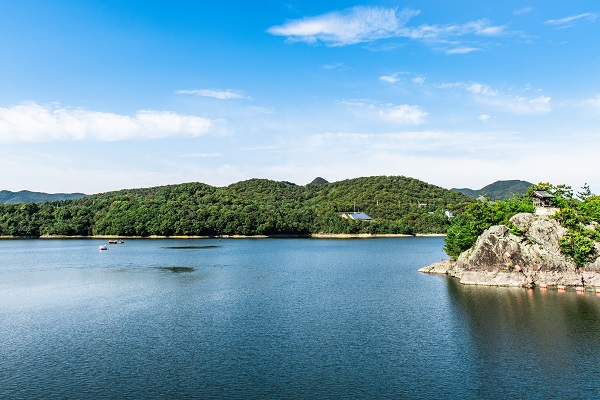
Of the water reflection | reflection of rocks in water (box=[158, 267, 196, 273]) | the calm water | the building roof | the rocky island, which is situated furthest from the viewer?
reflection of rocks in water (box=[158, 267, 196, 273])

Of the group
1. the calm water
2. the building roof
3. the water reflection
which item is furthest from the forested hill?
the water reflection

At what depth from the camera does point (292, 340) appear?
3228cm

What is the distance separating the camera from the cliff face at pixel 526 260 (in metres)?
53.2

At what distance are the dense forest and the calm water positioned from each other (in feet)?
25.9

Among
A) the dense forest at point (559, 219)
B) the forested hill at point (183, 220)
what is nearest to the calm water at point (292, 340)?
the dense forest at point (559, 219)

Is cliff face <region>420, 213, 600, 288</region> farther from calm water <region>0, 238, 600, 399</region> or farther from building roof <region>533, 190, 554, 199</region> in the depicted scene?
building roof <region>533, 190, 554, 199</region>

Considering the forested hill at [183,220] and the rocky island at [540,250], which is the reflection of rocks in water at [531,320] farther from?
the forested hill at [183,220]

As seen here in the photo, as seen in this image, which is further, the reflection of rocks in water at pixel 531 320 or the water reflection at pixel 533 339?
the reflection of rocks in water at pixel 531 320

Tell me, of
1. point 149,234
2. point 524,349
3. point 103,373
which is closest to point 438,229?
point 149,234

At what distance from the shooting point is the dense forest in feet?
174

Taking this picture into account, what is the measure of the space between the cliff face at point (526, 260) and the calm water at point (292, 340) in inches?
134

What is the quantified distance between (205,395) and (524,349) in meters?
21.2

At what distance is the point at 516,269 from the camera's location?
54875 millimetres

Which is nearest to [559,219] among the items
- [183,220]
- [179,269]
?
[179,269]
